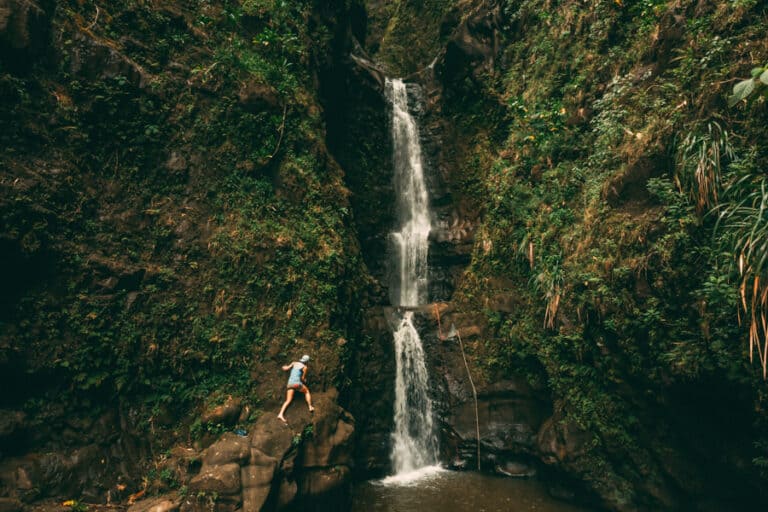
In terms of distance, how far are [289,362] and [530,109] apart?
9804 millimetres

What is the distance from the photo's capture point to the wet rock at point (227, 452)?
6516 millimetres

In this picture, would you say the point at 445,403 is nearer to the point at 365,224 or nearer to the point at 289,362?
the point at 289,362

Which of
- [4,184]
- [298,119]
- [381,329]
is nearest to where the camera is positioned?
[4,184]

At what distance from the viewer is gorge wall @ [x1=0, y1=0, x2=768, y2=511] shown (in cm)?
631

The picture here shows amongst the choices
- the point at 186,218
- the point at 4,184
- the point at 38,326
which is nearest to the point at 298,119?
the point at 186,218

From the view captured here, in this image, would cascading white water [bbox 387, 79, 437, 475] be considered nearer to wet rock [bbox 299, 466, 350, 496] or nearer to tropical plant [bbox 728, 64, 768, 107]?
wet rock [bbox 299, 466, 350, 496]

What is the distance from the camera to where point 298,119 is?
10594 millimetres

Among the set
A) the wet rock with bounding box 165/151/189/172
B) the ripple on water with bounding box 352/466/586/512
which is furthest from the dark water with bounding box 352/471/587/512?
the wet rock with bounding box 165/151/189/172

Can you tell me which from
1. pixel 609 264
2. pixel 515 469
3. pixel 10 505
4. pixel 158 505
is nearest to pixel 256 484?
pixel 158 505

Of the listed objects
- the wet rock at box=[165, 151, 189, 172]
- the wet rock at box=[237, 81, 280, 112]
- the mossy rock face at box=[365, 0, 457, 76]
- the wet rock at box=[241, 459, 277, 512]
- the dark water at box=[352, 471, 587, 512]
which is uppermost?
the mossy rock face at box=[365, 0, 457, 76]

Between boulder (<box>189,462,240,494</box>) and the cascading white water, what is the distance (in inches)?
202

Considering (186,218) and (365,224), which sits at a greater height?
(365,224)

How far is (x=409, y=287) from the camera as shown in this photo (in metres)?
14.1

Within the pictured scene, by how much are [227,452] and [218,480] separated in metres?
0.45
